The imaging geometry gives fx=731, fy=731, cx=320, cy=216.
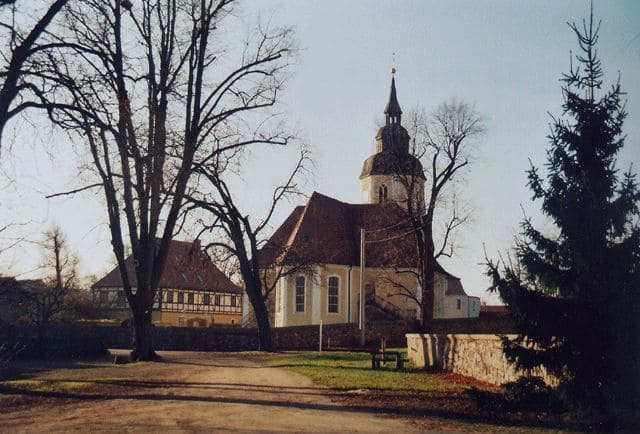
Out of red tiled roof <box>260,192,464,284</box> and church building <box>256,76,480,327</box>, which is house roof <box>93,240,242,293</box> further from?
church building <box>256,76,480,327</box>

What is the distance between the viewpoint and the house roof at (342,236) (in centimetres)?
5331

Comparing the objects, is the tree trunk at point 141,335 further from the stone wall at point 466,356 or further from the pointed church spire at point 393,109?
the pointed church spire at point 393,109

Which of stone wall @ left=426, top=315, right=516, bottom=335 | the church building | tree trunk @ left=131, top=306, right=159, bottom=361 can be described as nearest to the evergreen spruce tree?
tree trunk @ left=131, top=306, right=159, bottom=361

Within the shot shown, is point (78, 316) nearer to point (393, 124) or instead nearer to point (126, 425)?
point (393, 124)

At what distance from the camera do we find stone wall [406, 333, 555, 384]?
15906 millimetres

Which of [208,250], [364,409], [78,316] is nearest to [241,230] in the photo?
[208,250]

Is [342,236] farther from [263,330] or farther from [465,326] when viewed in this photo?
[263,330]

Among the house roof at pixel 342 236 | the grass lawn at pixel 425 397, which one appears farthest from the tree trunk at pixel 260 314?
the house roof at pixel 342 236

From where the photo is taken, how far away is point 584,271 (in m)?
12.0

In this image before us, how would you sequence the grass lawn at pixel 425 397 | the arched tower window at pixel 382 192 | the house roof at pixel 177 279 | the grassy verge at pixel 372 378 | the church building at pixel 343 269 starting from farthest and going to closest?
the arched tower window at pixel 382 192 → the house roof at pixel 177 279 → the church building at pixel 343 269 → the grassy verge at pixel 372 378 → the grass lawn at pixel 425 397

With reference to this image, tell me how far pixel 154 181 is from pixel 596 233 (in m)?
15.0

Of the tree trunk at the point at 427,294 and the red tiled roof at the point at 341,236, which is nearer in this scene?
the tree trunk at the point at 427,294

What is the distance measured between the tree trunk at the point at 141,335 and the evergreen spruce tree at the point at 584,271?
16.0 m

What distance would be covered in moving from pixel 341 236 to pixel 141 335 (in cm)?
3247
